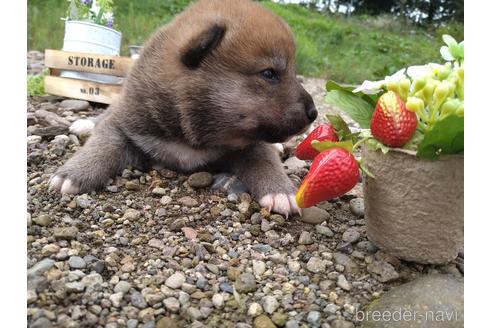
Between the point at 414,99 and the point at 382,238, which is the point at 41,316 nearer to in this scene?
the point at 382,238

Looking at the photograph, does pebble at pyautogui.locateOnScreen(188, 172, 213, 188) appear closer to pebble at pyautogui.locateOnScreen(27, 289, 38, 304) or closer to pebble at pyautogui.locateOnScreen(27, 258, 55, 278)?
pebble at pyautogui.locateOnScreen(27, 258, 55, 278)

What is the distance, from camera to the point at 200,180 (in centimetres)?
219

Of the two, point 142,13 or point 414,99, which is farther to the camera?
point 142,13

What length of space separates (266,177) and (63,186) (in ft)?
2.72

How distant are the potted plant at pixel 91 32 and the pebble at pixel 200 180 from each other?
2014mm

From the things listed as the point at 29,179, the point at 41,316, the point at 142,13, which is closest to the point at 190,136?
the point at 29,179

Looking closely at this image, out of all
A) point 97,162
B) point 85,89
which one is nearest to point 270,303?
point 97,162

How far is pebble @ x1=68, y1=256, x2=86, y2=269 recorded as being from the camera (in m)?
1.51

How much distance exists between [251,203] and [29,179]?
3.21 ft

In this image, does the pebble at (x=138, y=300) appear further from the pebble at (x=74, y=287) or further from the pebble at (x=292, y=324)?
the pebble at (x=292, y=324)

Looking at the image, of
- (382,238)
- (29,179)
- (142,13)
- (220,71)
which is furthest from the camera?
(142,13)

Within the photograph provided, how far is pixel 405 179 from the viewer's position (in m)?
1.52

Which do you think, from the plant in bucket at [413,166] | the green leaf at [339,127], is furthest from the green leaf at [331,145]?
the green leaf at [339,127]

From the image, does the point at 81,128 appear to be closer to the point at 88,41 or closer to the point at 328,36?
the point at 88,41
